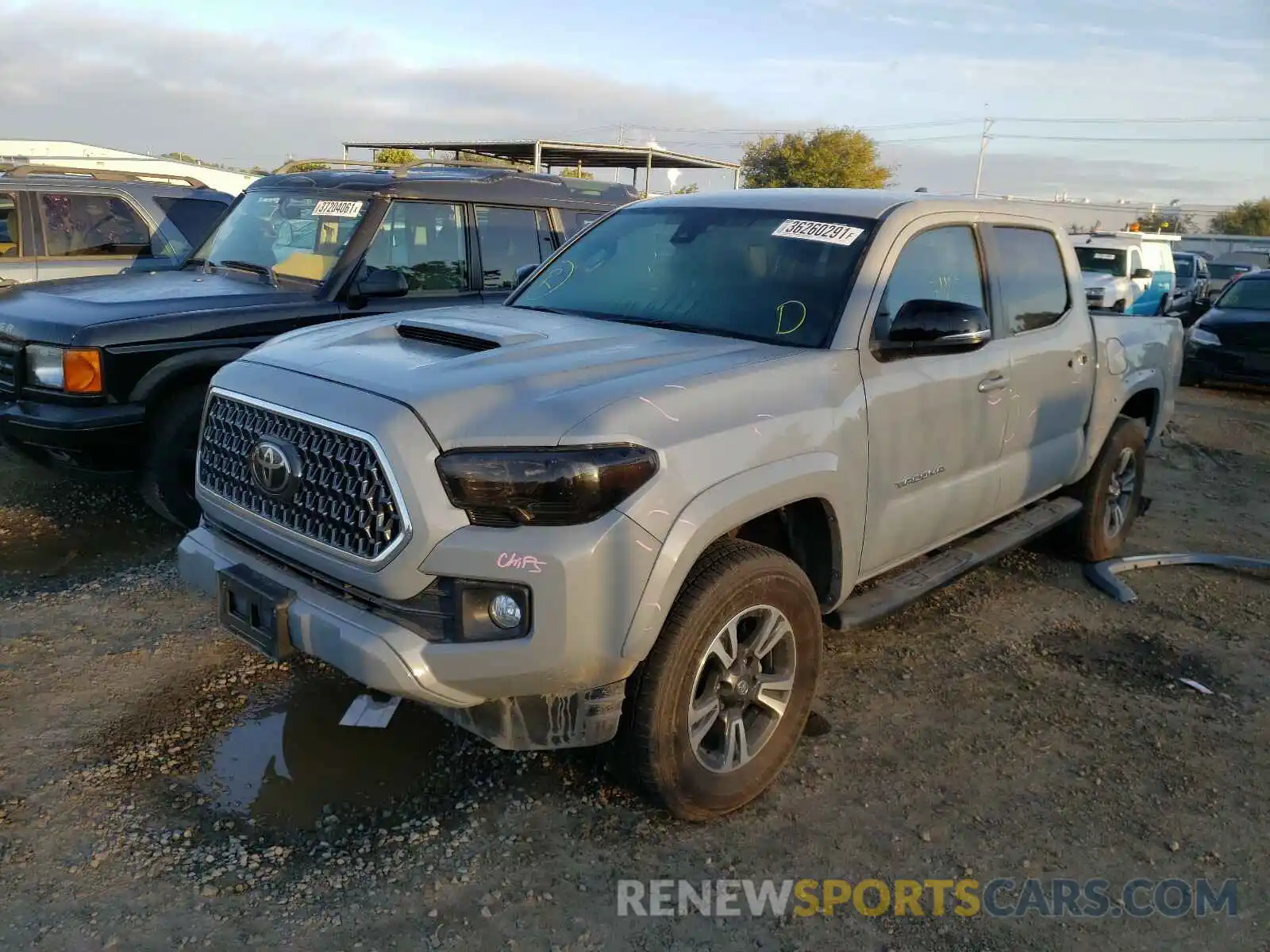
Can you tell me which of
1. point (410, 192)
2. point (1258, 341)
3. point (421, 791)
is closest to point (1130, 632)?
point (421, 791)

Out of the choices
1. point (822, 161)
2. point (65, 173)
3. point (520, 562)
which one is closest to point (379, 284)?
point (520, 562)

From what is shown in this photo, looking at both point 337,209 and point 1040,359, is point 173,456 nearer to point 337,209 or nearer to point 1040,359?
point 337,209

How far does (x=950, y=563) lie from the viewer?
418 cm

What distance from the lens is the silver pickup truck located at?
256 cm

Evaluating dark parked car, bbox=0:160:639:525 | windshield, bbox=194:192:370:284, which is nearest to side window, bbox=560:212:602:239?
dark parked car, bbox=0:160:639:525

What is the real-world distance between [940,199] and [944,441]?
107 centimetres

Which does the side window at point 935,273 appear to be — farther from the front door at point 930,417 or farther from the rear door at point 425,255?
the rear door at point 425,255

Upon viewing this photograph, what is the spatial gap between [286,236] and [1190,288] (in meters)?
21.0

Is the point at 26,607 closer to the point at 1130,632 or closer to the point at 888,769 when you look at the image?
the point at 888,769

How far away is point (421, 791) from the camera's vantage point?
319cm

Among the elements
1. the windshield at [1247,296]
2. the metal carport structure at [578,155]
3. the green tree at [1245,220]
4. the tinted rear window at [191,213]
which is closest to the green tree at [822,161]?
the metal carport structure at [578,155]

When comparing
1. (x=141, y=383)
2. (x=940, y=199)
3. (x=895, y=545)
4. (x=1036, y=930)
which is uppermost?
(x=940, y=199)

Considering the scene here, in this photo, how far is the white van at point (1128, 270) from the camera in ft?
50.8

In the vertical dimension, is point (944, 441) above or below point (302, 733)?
above
